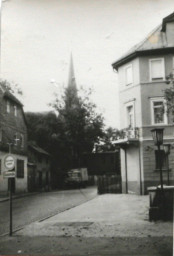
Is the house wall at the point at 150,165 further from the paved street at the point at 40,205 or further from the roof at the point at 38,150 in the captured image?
the roof at the point at 38,150

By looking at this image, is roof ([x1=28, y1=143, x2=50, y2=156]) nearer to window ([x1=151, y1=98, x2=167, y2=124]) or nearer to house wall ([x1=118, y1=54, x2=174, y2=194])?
house wall ([x1=118, y1=54, x2=174, y2=194])

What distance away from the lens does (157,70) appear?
5004mm

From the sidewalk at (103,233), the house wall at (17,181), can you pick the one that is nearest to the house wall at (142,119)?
the sidewalk at (103,233)

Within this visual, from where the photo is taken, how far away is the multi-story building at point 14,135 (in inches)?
195

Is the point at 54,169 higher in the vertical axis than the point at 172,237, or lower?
higher

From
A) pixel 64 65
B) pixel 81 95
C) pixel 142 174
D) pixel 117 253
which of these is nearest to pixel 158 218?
pixel 142 174

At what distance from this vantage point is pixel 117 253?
13.4 ft

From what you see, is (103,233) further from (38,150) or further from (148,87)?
(148,87)

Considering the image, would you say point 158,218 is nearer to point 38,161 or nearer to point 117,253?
point 117,253

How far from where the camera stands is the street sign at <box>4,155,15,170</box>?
191 inches

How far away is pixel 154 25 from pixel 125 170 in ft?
6.83

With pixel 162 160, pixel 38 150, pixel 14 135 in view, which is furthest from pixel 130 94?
pixel 14 135

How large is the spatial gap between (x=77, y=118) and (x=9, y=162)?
115 centimetres

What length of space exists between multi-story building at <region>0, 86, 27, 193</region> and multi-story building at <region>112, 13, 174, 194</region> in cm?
141
